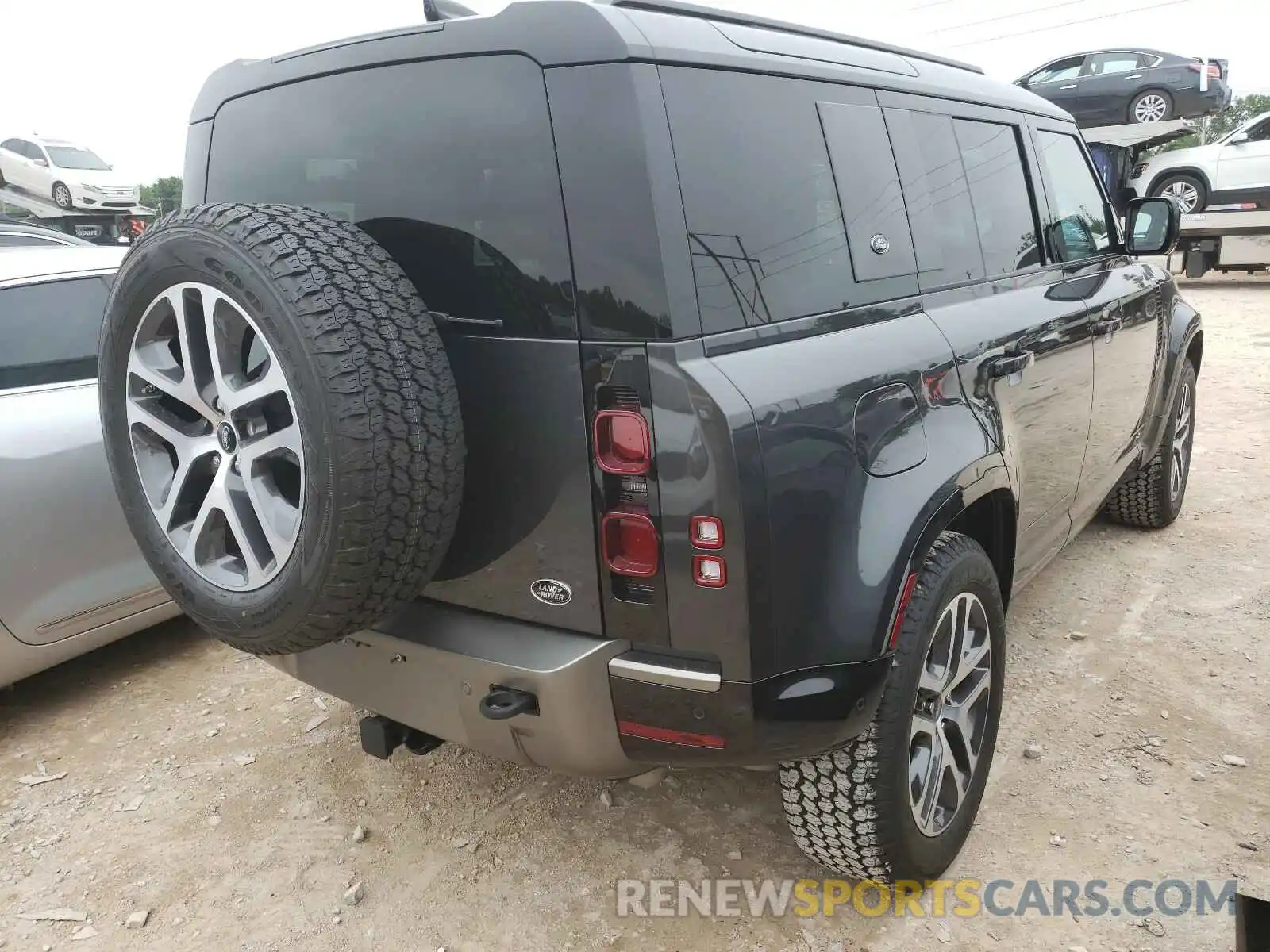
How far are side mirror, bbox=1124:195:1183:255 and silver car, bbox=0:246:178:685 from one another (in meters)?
4.09

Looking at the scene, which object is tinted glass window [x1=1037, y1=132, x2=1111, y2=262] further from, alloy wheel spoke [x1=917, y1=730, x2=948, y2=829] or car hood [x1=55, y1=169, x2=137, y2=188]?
car hood [x1=55, y1=169, x2=137, y2=188]

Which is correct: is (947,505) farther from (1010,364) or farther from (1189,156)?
(1189,156)

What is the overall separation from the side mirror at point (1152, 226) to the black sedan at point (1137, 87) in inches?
439

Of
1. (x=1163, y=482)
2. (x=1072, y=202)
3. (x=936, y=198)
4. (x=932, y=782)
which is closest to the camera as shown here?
(x=932, y=782)

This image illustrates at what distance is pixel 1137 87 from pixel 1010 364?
46.8 feet

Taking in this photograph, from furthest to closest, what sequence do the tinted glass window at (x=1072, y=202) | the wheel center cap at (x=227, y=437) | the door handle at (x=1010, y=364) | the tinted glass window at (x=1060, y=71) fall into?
1. the tinted glass window at (x=1060, y=71)
2. the tinted glass window at (x=1072, y=202)
3. the door handle at (x=1010, y=364)
4. the wheel center cap at (x=227, y=437)

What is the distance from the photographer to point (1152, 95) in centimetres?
1390

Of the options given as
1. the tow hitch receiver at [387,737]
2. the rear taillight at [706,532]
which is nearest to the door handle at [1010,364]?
the rear taillight at [706,532]

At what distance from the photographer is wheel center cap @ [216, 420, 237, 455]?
1.90m

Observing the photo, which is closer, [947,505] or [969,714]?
[947,505]

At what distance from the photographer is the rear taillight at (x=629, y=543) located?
1778 mm

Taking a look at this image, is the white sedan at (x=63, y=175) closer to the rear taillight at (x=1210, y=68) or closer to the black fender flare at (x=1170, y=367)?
→ the rear taillight at (x=1210, y=68)

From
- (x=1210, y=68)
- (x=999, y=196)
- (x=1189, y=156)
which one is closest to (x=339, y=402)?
(x=999, y=196)

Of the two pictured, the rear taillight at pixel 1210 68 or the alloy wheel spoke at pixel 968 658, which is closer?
→ the alloy wheel spoke at pixel 968 658
